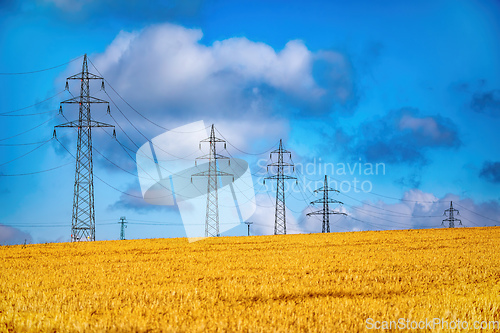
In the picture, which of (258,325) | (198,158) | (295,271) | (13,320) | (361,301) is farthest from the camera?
(198,158)

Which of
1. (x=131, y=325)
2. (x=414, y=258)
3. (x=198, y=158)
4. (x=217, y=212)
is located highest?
(x=198, y=158)

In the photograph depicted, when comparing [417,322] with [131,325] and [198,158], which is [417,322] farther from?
[198,158]

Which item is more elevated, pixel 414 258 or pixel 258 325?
pixel 414 258

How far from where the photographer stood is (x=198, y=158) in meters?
50.4

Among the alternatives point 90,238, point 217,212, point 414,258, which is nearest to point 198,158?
point 217,212

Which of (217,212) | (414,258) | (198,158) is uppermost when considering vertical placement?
(198,158)

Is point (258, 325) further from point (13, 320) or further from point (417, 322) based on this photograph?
point (13, 320)

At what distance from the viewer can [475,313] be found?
9.08m

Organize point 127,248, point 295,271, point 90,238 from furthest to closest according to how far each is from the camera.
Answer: point 90,238, point 127,248, point 295,271

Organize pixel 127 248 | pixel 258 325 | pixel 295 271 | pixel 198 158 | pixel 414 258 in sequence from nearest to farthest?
pixel 258 325 < pixel 295 271 < pixel 414 258 < pixel 127 248 < pixel 198 158

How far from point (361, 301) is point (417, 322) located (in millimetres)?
2028

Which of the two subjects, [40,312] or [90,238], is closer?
[40,312]

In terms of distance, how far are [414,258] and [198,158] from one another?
3310 cm

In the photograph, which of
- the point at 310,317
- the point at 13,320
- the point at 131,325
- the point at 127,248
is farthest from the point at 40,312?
the point at 127,248
